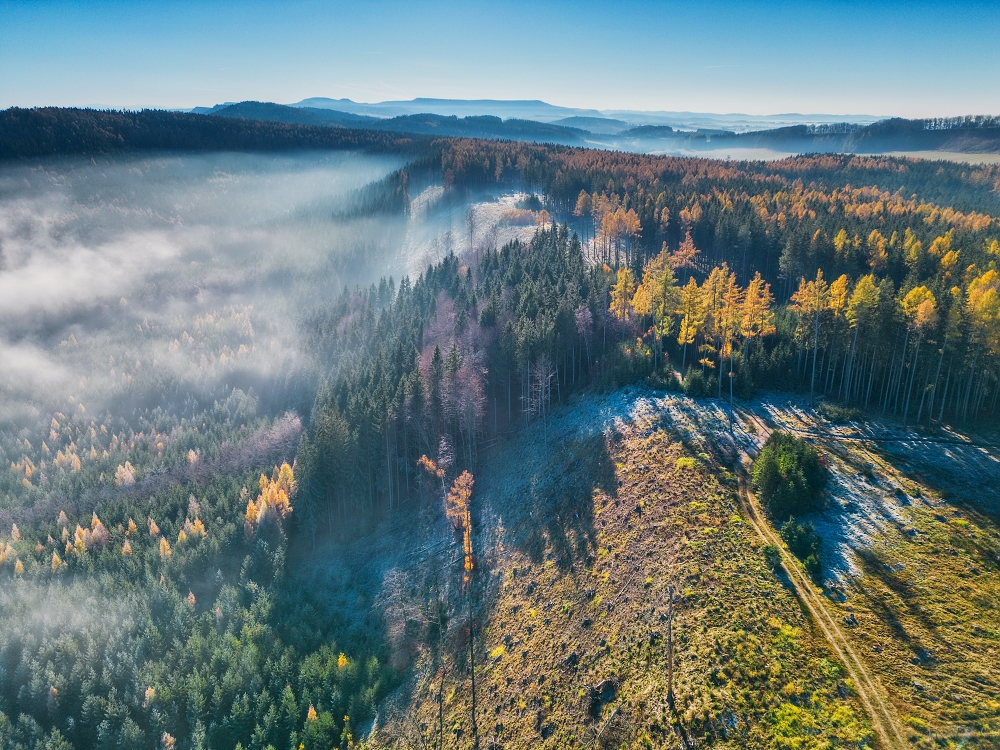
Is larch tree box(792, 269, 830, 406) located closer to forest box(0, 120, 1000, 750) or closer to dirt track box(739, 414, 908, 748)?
forest box(0, 120, 1000, 750)

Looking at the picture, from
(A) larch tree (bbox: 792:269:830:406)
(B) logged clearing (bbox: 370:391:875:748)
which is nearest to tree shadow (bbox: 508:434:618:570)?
(B) logged clearing (bbox: 370:391:875:748)

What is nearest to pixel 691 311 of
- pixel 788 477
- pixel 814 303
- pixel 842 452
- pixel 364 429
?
pixel 814 303

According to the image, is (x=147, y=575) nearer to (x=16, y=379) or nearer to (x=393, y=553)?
(x=393, y=553)

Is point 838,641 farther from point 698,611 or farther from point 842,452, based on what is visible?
point 842,452

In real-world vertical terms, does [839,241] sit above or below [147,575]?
above

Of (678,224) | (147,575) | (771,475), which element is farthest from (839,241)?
(147,575)

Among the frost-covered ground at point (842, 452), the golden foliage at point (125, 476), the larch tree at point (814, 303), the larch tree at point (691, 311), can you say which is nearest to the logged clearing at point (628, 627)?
the frost-covered ground at point (842, 452)
